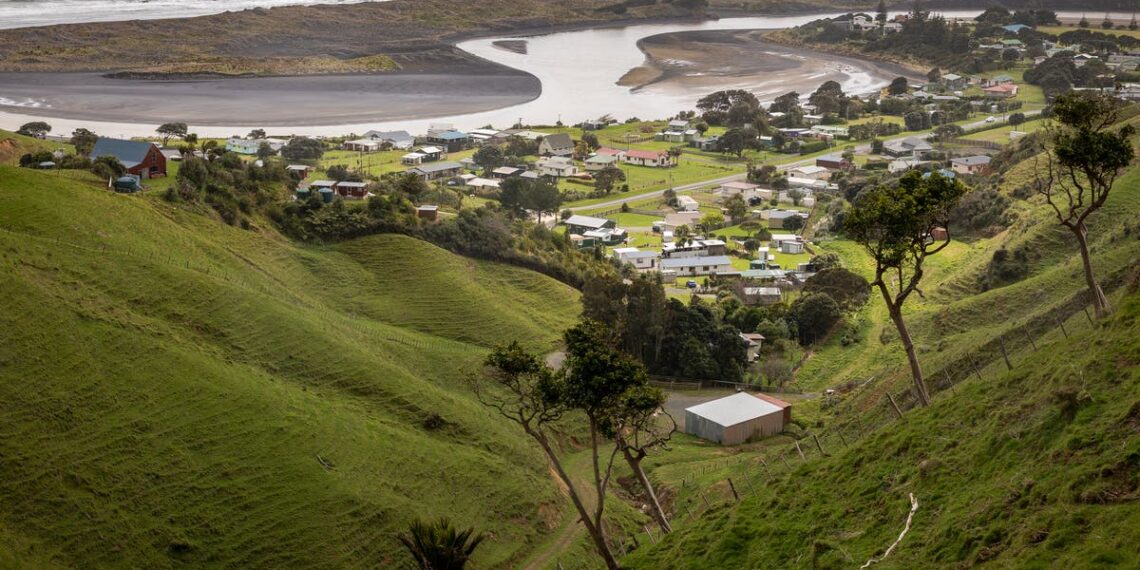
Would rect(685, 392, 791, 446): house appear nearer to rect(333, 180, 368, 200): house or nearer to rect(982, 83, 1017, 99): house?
rect(333, 180, 368, 200): house

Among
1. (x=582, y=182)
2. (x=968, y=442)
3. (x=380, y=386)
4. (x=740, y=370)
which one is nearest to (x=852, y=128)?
(x=582, y=182)

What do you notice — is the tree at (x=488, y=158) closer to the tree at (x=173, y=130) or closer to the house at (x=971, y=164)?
the tree at (x=173, y=130)

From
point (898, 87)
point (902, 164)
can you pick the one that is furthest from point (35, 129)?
point (898, 87)

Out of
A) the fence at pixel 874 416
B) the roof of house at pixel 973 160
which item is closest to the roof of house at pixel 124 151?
the fence at pixel 874 416

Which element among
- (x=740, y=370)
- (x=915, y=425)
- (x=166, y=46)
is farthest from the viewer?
(x=166, y=46)

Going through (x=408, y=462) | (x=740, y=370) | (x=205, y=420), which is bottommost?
(x=740, y=370)

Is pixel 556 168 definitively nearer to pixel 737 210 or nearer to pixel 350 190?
pixel 737 210

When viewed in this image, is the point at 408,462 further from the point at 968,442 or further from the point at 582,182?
the point at 582,182
